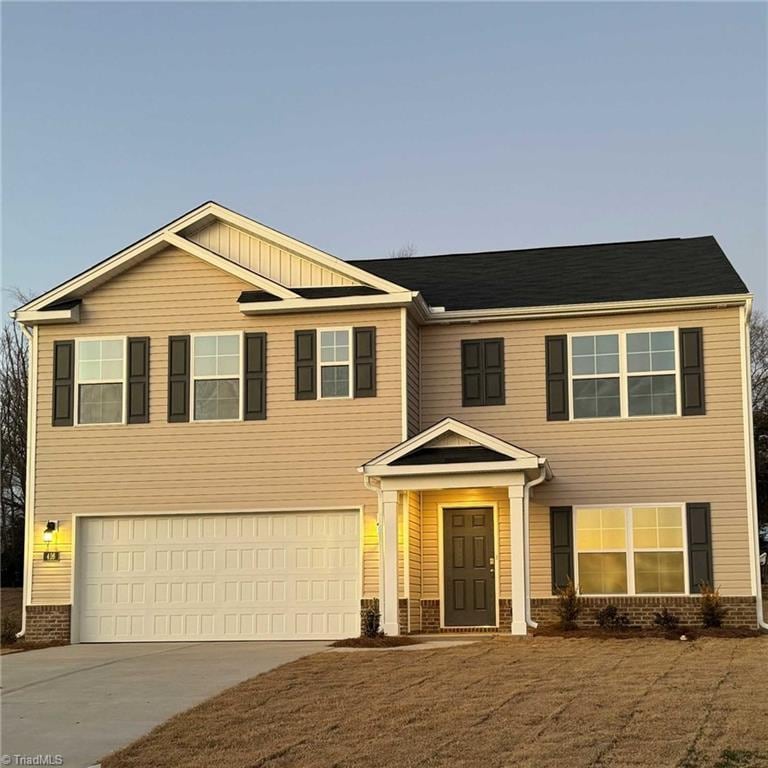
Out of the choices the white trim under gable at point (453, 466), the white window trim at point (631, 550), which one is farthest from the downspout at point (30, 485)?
the white window trim at point (631, 550)

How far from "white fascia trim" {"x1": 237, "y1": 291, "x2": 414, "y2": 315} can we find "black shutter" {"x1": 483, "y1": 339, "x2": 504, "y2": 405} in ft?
6.01

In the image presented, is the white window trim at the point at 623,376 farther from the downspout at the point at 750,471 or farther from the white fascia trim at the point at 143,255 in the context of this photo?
the white fascia trim at the point at 143,255

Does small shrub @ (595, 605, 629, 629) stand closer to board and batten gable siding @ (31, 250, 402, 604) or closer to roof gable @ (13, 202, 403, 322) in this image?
board and batten gable siding @ (31, 250, 402, 604)

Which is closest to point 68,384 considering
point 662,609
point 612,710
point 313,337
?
point 313,337

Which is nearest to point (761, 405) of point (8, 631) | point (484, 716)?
point (8, 631)

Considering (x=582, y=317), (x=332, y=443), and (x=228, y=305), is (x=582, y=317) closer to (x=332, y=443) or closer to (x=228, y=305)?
(x=332, y=443)

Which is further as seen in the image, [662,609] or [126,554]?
[126,554]

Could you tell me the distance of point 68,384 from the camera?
2055 centimetres

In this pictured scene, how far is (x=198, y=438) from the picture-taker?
791 inches

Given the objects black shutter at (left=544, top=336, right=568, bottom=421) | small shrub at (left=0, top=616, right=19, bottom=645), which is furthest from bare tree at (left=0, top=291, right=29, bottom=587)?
black shutter at (left=544, top=336, right=568, bottom=421)

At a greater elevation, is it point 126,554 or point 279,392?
point 279,392

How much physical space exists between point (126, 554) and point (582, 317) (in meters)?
8.67

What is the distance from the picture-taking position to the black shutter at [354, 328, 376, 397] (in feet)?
64.5

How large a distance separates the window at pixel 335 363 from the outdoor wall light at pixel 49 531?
5036 millimetres
